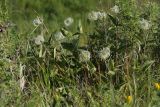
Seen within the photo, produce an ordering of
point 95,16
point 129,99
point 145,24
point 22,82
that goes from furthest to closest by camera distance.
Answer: point 95,16 → point 145,24 → point 22,82 → point 129,99

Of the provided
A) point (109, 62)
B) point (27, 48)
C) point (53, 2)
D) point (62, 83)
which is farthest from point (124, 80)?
point (53, 2)

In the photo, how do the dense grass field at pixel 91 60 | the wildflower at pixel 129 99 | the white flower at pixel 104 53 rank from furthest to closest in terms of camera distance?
1. the white flower at pixel 104 53
2. the dense grass field at pixel 91 60
3. the wildflower at pixel 129 99

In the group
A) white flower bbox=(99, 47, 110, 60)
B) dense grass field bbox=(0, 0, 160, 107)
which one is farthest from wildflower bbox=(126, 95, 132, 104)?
white flower bbox=(99, 47, 110, 60)

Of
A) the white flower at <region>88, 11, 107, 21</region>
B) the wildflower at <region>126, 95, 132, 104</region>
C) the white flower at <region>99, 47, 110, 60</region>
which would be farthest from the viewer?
the white flower at <region>88, 11, 107, 21</region>

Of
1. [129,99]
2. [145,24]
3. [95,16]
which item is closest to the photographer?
[129,99]

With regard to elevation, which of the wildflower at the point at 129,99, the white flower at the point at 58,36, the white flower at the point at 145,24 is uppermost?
the white flower at the point at 145,24

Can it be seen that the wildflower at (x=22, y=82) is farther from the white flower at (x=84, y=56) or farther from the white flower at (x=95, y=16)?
the white flower at (x=95, y=16)

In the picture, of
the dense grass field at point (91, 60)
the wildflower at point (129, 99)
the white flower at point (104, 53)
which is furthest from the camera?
the white flower at point (104, 53)

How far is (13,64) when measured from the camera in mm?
4262

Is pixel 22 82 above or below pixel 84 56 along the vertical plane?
below

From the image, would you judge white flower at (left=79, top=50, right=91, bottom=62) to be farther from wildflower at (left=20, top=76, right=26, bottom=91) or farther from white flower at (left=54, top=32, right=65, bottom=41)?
wildflower at (left=20, top=76, right=26, bottom=91)

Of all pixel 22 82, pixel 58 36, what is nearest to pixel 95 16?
pixel 58 36

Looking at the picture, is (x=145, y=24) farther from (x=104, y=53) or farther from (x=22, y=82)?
(x=22, y=82)

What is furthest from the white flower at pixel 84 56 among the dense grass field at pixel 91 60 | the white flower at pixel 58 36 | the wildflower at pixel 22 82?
the wildflower at pixel 22 82
